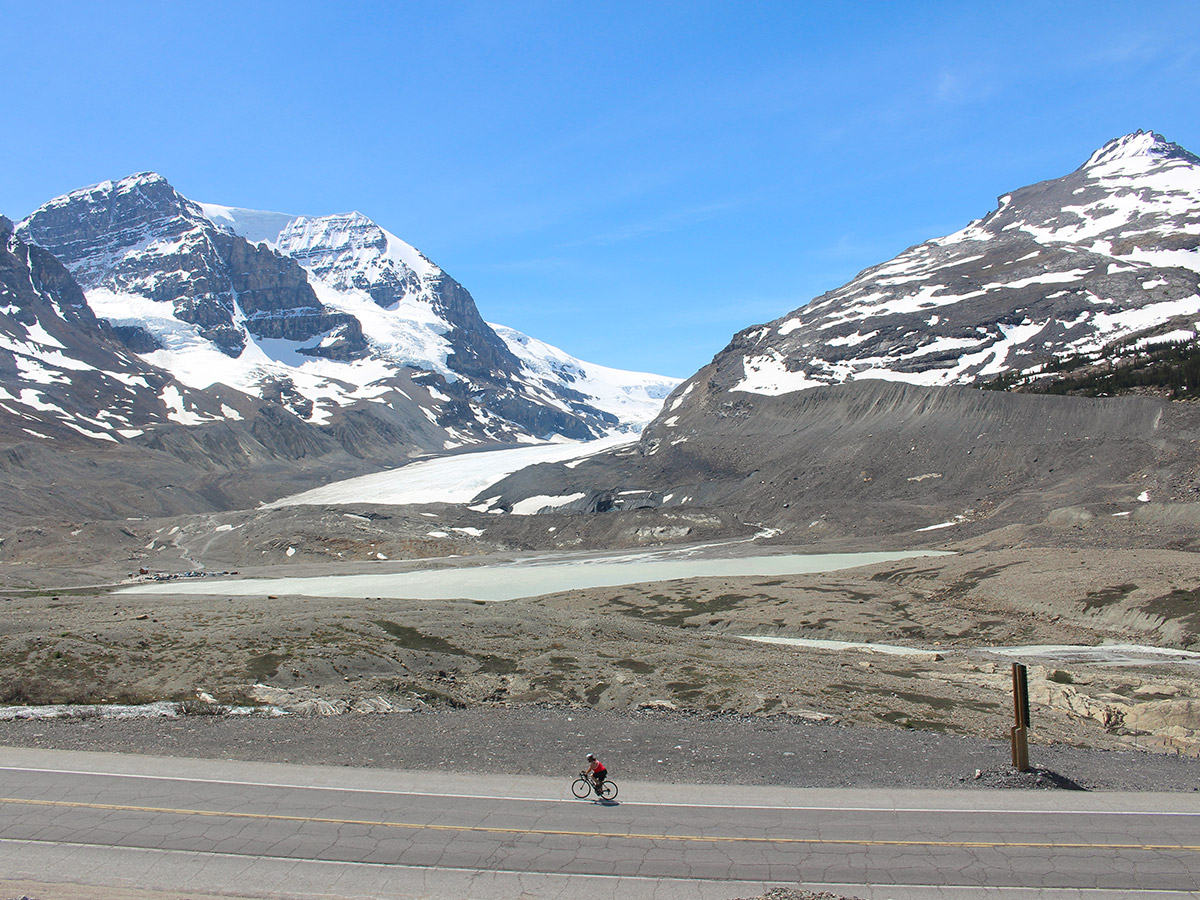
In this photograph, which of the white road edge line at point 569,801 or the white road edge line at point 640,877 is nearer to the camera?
the white road edge line at point 640,877

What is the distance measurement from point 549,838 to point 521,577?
67904 millimetres

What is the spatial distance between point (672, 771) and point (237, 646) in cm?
2010

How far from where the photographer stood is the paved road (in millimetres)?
12281

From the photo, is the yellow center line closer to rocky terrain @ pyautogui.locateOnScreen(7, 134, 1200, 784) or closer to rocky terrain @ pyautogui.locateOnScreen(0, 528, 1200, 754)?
rocky terrain @ pyautogui.locateOnScreen(7, 134, 1200, 784)

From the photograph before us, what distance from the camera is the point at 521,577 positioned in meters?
81.1

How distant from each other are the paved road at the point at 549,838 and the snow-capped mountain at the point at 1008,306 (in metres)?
123

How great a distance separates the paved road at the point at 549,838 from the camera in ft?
40.3

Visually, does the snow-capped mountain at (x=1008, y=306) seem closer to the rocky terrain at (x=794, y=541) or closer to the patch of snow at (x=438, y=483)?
the rocky terrain at (x=794, y=541)

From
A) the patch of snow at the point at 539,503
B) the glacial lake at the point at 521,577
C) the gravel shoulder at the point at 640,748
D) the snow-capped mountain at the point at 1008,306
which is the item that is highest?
the snow-capped mountain at the point at 1008,306

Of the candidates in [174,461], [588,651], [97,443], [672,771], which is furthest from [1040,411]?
[97,443]

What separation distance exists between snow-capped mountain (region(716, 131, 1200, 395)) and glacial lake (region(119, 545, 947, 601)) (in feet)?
215

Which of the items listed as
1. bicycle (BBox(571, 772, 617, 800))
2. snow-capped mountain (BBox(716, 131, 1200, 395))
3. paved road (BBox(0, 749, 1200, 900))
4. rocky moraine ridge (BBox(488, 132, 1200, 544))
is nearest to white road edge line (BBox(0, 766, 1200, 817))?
paved road (BBox(0, 749, 1200, 900))

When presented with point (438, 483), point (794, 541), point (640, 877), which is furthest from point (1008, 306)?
point (640, 877)

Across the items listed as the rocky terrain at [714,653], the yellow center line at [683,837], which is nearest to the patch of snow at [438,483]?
the rocky terrain at [714,653]
